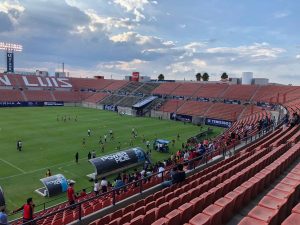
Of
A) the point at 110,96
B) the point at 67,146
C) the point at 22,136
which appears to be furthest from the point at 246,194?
the point at 110,96

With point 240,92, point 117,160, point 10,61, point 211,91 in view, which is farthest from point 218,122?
point 10,61

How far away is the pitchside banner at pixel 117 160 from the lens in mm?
22798

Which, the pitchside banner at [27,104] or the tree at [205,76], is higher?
the tree at [205,76]

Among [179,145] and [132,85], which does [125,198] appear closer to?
[179,145]

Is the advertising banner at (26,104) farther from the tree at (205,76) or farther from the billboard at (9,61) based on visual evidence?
the tree at (205,76)

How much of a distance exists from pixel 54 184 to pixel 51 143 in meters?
15.2

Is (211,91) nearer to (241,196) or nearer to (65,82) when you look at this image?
(65,82)

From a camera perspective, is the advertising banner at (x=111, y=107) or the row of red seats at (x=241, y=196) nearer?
the row of red seats at (x=241, y=196)

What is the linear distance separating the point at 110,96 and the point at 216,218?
7429 cm

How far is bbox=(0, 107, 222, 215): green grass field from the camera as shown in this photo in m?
22.2

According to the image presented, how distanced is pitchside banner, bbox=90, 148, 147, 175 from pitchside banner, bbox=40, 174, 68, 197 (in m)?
3.08

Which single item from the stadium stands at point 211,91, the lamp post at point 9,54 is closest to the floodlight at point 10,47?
the lamp post at point 9,54

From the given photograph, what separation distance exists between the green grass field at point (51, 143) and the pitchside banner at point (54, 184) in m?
0.65

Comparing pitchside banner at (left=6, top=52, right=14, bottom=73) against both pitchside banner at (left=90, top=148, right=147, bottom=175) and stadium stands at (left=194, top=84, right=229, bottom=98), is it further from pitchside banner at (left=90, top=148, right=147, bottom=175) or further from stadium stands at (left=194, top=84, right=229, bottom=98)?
pitchside banner at (left=90, top=148, right=147, bottom=175)
